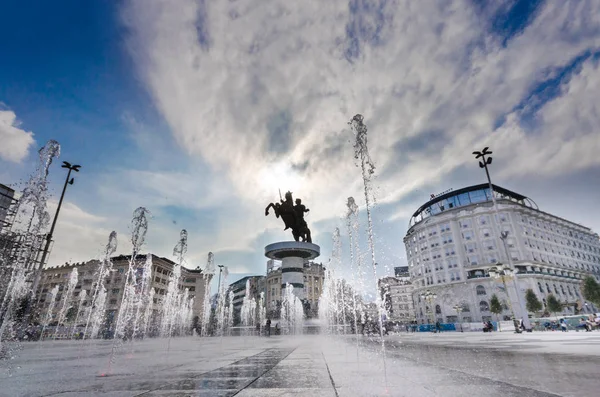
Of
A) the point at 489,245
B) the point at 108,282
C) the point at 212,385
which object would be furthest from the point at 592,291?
the point at 108,282

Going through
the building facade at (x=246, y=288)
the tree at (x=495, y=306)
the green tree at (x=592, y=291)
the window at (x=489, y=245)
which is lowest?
the tree at (x=495, y=306)

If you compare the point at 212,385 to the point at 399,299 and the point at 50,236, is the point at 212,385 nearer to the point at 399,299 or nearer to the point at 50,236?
the point at 50,236

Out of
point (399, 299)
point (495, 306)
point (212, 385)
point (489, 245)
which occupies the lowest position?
point (212, 385)

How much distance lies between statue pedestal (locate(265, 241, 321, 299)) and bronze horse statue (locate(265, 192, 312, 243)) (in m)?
1.64

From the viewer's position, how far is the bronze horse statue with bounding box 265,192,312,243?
33812 millimetres

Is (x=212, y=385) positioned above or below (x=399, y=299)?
below

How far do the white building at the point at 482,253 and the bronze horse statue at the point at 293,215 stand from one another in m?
42.7

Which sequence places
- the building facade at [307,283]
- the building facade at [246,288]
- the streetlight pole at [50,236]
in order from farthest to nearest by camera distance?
the building facade at [246,288] → the building facade at [307,283] → the streetlight pole at [50,236]

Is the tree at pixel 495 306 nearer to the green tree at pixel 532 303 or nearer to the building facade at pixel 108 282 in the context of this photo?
the green tree at pixel 532 303

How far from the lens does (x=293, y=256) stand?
33.8 metres

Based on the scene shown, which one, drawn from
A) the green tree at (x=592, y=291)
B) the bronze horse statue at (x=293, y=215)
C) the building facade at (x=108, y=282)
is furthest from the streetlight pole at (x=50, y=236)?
the green tree at (x=592, y=291)

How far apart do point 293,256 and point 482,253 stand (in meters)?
49.5

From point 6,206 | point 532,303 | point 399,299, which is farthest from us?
point 399,299

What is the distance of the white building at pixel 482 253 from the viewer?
60.2 meters
